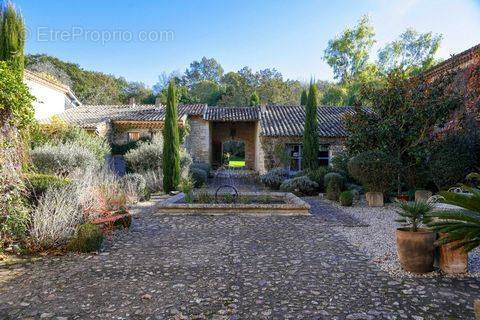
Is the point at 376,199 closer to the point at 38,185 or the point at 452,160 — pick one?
the point at 452,160

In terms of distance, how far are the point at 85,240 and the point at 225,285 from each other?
258cm

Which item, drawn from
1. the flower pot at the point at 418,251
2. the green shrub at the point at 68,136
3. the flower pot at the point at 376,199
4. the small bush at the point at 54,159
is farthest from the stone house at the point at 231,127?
the flower pot at the point at 418,251

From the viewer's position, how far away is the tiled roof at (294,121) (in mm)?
18359

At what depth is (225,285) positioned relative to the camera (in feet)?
13.2

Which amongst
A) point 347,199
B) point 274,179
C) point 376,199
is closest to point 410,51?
point 274,179

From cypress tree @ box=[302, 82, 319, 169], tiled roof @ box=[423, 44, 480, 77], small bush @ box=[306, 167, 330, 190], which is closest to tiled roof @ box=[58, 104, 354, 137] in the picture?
cypress tree @ box=[302, 82, 319, 169]

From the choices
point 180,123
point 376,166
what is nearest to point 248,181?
point 180,123

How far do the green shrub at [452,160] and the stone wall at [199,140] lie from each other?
14.5 metres

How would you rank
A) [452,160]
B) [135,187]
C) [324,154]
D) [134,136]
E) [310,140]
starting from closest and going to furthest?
1. [452,160]
2. [135,187]
3. [310,140]
4. [324,154]
5. [134,136]

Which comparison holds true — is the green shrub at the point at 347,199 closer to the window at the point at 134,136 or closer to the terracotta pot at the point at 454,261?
the terracotta pot at the point at 454,261

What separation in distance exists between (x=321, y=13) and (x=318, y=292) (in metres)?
10.2

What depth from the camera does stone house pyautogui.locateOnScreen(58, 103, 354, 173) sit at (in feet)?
61.0

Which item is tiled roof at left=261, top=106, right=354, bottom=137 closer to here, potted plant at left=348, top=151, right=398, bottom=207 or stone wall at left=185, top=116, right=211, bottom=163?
stone wall at left=185, top=116, right=211, bottom=163

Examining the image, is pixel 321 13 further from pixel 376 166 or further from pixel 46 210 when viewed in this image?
pixel 46 210
